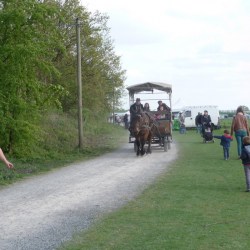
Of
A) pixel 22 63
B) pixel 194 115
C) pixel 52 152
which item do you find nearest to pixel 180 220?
pixel 22 63

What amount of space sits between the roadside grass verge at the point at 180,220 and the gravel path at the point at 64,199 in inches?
16.5

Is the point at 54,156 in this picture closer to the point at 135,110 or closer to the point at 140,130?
the point at 140,130

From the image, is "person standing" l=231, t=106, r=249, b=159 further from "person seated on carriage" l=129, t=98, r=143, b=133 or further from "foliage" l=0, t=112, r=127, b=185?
"foliage" l=0, t=112, r=127, b=185

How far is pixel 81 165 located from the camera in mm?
20109

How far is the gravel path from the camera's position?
28.1ft

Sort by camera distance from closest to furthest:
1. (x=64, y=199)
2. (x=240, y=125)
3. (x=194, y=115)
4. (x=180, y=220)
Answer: (x=180, y=220), (x=64, y=199), (x=240, y=125), (x=194, y=115)

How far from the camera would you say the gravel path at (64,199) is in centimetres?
857

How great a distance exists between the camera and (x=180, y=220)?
927 centimetres

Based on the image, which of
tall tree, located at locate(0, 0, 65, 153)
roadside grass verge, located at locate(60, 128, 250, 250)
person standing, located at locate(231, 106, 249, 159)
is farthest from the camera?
person standing, located at locate(231, 106, 249, 159)

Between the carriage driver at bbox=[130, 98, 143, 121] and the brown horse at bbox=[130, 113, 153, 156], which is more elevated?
the carriage driver at bbox=[130, 98, 143, 121]

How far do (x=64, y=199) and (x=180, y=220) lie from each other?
3581 mm

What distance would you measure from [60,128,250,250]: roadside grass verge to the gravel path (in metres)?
0.42

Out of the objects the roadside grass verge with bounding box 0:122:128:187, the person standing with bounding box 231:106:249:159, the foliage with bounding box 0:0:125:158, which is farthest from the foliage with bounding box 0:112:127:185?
the person standing with bounding box 231:106:249:159

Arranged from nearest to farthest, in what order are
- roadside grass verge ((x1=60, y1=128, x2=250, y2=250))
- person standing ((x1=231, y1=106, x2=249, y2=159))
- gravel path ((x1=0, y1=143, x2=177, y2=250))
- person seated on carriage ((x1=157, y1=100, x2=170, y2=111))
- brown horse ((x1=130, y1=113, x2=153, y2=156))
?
roadside grass verge ((x1=60, y1=128, x2=250, y2=250)) → gravel path ((x1=0, y1=143, x2=177, y2=250)) → person standing ((x1=231, y1=106, x2=249, y2=159)) → brown horse ((x1=130, y1=113, x2=153, y2=156)) → person seated on carriage ((x1=157, y1=100, x2=170, y2=111))
